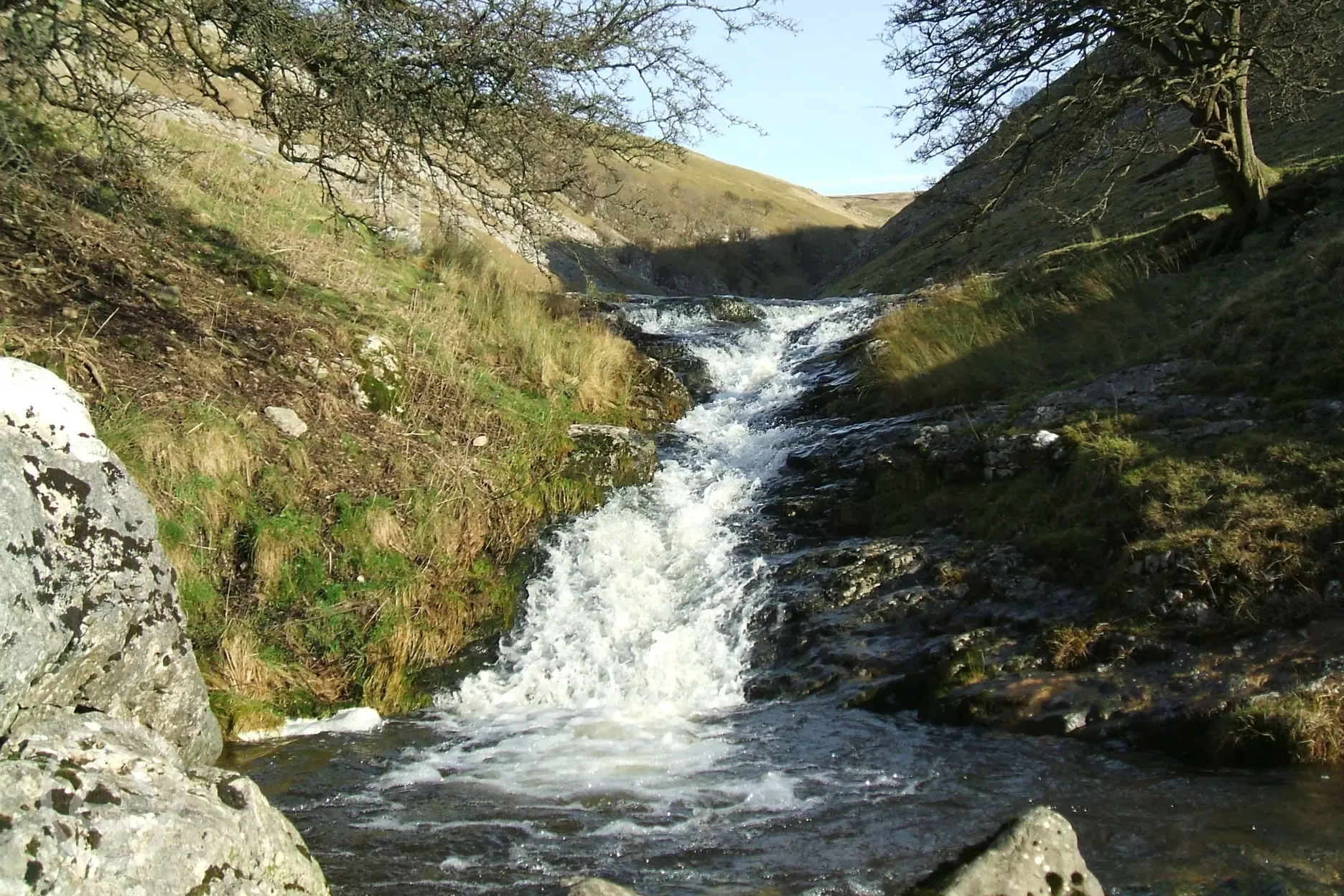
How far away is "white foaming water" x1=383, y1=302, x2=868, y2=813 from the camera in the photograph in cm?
580

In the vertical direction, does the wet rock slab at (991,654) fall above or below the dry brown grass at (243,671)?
below

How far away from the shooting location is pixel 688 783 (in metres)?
5.54

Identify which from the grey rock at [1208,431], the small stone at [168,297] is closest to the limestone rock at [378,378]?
the small stone at [168,297]

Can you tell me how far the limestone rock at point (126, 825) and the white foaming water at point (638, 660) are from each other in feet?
7.64

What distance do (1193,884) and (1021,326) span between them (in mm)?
9084

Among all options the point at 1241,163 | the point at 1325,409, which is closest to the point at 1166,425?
Result: the point at 1325,409

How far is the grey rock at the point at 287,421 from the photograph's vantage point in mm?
8469

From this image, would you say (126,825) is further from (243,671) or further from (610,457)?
(610,457)

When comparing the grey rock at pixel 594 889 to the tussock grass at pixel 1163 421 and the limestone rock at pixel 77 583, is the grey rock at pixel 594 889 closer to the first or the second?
the limestone rock at pixel 77 583

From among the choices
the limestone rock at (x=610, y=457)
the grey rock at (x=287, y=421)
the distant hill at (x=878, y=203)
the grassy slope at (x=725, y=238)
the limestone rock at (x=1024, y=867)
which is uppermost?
the distant hill at (x=878, y=203)

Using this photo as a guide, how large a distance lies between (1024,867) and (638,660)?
4746 millimetres

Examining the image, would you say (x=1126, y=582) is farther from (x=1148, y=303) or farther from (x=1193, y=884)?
(x=1148, y=303)

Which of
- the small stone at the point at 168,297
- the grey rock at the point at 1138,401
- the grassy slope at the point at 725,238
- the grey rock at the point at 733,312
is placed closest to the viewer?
the grey rock at the point at 1138,401

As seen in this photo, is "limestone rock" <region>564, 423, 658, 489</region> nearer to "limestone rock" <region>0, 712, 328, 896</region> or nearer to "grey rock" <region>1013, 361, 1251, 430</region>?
"grey rock" <region>1013, 361, 1251, 430</region>
